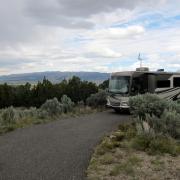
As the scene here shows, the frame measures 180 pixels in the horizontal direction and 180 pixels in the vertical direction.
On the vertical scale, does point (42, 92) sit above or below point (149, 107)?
below

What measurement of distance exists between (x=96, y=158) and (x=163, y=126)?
343 centimetres

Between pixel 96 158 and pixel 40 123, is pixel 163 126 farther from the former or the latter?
pixel 40 123

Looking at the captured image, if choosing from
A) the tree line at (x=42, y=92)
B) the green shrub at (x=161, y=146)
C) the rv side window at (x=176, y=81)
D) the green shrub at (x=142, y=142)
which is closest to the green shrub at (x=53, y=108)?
the rv side window at (x=176, y=81)

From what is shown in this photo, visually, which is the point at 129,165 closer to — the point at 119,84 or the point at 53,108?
the point at 53,108

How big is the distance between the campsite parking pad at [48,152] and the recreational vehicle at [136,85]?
7.79 m

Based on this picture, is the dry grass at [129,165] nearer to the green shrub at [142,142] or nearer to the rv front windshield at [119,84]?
the green shrub at [142,142]

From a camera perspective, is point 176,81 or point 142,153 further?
point 176,81

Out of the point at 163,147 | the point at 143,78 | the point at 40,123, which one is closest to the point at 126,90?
the point at 143,78

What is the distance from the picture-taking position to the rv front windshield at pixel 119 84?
72.0ft

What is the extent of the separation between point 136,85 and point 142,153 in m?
13.0

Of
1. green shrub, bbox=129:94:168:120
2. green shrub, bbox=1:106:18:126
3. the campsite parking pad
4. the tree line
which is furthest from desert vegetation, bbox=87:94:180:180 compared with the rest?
the tree line

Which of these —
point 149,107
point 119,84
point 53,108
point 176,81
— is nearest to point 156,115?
point 149,107

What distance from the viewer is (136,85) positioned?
2200 centimetres

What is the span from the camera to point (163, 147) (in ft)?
31.1
